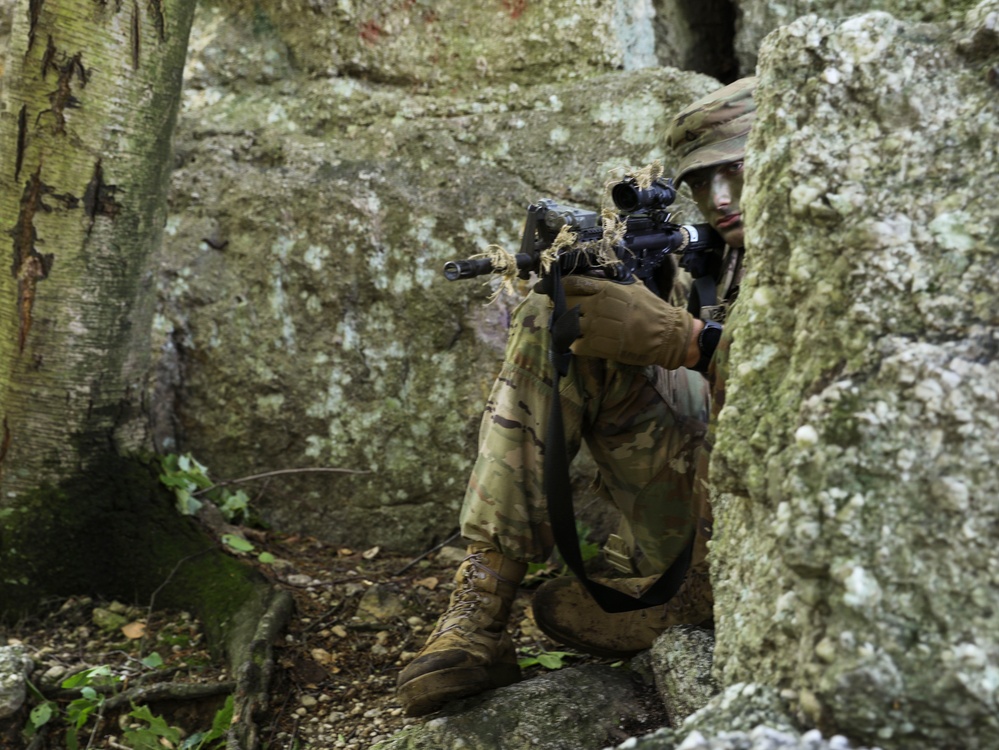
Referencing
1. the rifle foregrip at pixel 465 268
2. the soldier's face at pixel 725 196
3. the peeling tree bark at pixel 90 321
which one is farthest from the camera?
the peeling tree bark at pixel 90 321

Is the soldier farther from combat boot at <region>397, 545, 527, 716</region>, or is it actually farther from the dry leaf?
the dry leaf

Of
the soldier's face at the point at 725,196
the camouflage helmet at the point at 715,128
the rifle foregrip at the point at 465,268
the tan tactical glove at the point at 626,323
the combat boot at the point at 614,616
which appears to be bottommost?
the combat boot at the point at 614,616

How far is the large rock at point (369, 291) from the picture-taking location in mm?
3646

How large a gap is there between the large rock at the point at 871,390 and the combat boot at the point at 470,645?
803 mm

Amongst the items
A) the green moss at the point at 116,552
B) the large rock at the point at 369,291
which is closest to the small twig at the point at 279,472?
the large rock at the point at 369,291

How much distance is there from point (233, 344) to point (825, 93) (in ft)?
8.77

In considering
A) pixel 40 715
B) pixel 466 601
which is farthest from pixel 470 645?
pixel 40 715

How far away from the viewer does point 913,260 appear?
1536 millimetres

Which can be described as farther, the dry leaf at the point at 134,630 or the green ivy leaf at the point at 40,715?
the dry leaf at the point at 134,630

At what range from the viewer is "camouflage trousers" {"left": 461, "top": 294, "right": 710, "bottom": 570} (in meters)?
2.60

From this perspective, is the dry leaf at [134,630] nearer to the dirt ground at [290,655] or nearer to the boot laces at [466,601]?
the dirt ground at [290,655]

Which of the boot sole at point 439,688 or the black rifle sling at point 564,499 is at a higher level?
the black rifle sling at point 564,499

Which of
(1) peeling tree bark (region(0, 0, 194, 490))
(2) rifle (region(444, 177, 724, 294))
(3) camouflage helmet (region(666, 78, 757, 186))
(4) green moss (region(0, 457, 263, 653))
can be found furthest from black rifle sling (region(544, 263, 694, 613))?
(1) peeling tree bark (region(0, 0, 194, 490))

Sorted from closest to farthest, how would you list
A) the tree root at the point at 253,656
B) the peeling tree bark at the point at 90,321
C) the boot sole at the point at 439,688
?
the boot sole at the point at 439,688
the tree root at the point at 253,656
the peeling tree bark at the point at 90,321
